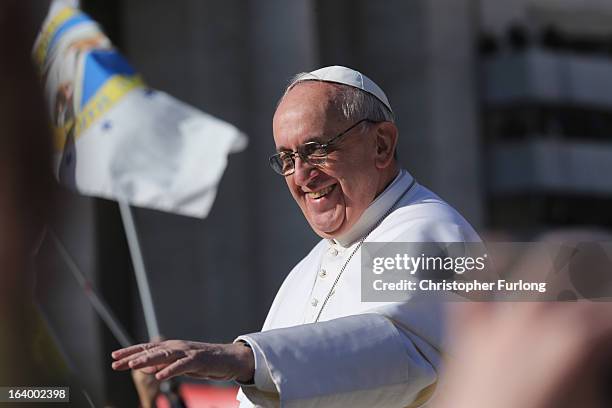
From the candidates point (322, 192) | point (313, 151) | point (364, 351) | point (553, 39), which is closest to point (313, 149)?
point (313, 151)

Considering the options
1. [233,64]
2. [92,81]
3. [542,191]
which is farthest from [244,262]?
[92,81]

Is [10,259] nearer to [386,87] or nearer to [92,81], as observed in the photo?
[92,81]

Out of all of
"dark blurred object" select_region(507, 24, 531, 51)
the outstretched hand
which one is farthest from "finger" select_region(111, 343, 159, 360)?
"dark blurred object" select_region(507, 24, 531, 51)

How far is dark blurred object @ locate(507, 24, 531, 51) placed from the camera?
24.2 metres

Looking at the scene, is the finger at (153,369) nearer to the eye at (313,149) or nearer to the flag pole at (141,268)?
the eye at (313,149)

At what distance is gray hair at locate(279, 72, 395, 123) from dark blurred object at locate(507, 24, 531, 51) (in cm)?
2172

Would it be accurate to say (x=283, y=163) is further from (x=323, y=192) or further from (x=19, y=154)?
(x=19, y=154)

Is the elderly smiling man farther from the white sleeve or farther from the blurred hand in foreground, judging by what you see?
the blurred hand in foreground

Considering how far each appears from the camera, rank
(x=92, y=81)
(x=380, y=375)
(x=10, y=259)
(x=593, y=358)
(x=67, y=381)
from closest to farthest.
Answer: (x=593, y=358) < (x=10, y=259) < (x=380, y=375) < (x=67, y=381) < (x=92, y=81)

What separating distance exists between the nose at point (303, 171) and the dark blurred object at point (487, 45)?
69.5 feet

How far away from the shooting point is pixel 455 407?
3.82 ft

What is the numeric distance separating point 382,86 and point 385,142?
20395 millimetres

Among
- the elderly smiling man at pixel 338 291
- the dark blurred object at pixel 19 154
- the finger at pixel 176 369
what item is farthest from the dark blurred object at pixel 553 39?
the dark blurred object at pixel 19 154

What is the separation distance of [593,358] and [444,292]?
51.9 inches
